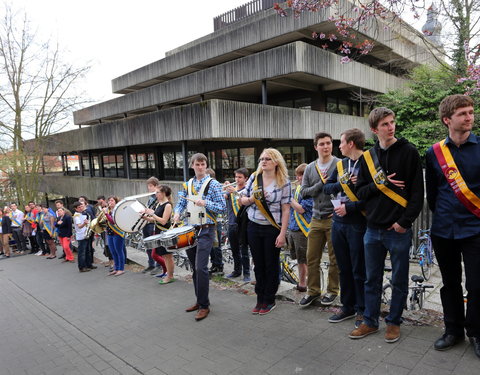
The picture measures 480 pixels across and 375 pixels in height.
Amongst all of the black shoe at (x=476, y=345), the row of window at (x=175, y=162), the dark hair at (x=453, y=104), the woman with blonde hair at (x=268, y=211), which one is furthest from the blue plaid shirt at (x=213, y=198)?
the row of window at (x=175, y=162)

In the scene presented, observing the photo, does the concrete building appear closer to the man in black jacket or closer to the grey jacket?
the grey jacket

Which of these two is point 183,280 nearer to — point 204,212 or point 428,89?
point 204,212

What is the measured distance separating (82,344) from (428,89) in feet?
66.9

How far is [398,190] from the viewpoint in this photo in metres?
2.96

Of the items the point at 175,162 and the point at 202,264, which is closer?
the point at 202,264

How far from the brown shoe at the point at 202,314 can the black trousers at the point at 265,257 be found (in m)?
0.73

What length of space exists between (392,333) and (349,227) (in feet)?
3.53

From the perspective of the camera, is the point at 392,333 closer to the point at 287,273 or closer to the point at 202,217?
the point at 202,217

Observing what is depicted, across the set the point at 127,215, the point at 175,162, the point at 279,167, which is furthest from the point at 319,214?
the point at 175,162

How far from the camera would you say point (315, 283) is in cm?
412

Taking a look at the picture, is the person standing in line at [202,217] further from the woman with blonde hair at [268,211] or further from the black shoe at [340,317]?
the black shoe at [340,317]

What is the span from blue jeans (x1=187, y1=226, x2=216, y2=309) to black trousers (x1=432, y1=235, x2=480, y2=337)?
8.74 feet

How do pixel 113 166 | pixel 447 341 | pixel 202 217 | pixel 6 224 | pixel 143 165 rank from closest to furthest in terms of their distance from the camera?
pixel 447 341 < pixel 202 217 < pixel 6 224 < pixel 143 165 < pixel 113 166

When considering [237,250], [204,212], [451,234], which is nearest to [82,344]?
[204,212]
